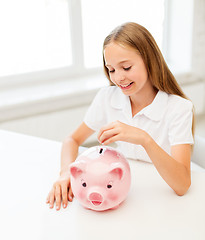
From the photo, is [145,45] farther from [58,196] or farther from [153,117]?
[58,196]

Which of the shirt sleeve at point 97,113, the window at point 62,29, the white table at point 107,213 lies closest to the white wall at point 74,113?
the window at point 62,29

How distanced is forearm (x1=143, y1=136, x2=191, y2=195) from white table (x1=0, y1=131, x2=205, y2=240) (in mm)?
31

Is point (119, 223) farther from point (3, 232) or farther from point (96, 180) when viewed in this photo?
point (3, 232)

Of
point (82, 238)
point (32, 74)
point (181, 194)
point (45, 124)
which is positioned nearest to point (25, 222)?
point (82, 238)

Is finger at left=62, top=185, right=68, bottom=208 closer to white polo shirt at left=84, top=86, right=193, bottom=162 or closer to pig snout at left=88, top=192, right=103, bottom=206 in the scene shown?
pig snout at left=88, top=192, right=103, bottom=206

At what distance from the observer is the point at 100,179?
2.54 ft

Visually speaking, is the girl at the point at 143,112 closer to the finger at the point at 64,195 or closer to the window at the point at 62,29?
the finger at the point at 64,195

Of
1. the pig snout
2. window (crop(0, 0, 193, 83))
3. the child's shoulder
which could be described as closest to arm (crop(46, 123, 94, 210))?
the pig snout

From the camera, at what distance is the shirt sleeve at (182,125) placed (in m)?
1.00

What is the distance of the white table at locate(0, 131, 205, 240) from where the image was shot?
0.77m

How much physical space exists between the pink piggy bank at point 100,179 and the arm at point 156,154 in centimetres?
5

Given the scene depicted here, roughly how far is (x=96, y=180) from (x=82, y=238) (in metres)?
0.14

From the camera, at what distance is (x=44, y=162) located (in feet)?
3.66

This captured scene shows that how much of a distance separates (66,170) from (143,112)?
0.33 m
